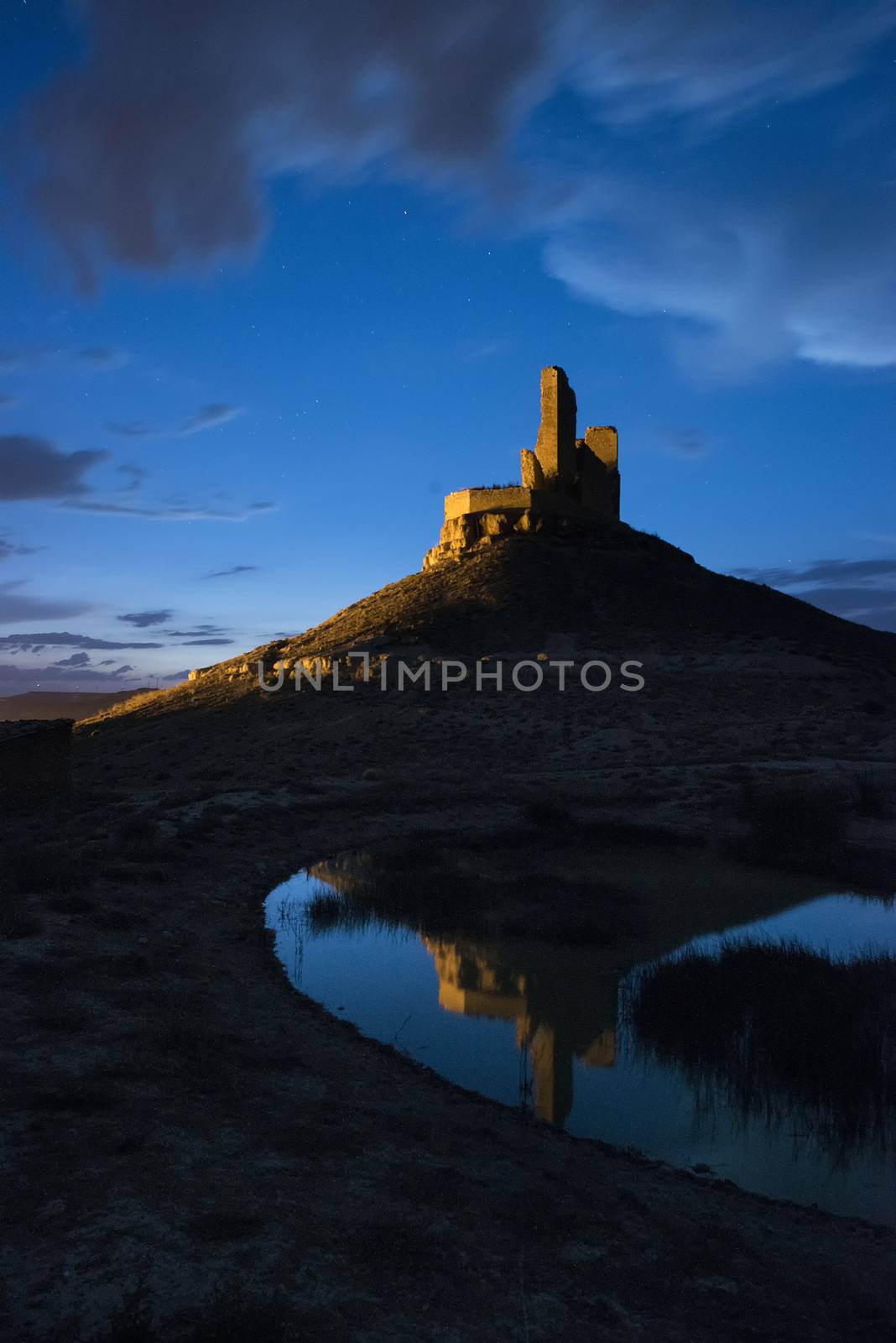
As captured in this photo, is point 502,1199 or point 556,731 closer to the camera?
point 502,1199

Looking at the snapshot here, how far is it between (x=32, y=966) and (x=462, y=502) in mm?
47925

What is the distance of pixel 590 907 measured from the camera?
524 inches

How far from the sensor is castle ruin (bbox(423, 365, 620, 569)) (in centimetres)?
5300

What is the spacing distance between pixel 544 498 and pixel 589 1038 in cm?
4667

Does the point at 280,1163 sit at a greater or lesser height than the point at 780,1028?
greater

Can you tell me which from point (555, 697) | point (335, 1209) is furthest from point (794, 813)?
point (335, 1209)

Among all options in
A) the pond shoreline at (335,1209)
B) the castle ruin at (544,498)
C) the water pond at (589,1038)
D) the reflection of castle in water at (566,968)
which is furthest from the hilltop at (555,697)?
the pond shoreline at (335,1209)

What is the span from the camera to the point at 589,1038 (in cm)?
866

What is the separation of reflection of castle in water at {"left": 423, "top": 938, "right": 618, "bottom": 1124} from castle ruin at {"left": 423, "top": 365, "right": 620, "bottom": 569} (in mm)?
42632

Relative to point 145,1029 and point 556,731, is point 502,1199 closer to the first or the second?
point 145,1029

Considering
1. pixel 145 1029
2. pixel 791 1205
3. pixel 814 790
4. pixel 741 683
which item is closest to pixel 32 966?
pixel 145 1029

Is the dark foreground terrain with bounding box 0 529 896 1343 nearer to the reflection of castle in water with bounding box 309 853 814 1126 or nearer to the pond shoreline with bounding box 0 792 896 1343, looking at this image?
the pond shoreline with bounding box 0 792 896 1343

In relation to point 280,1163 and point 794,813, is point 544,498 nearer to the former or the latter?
point 794,813

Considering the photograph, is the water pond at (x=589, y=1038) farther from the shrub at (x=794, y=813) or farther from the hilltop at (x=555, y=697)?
the hilltop at (x=555, y=697)
